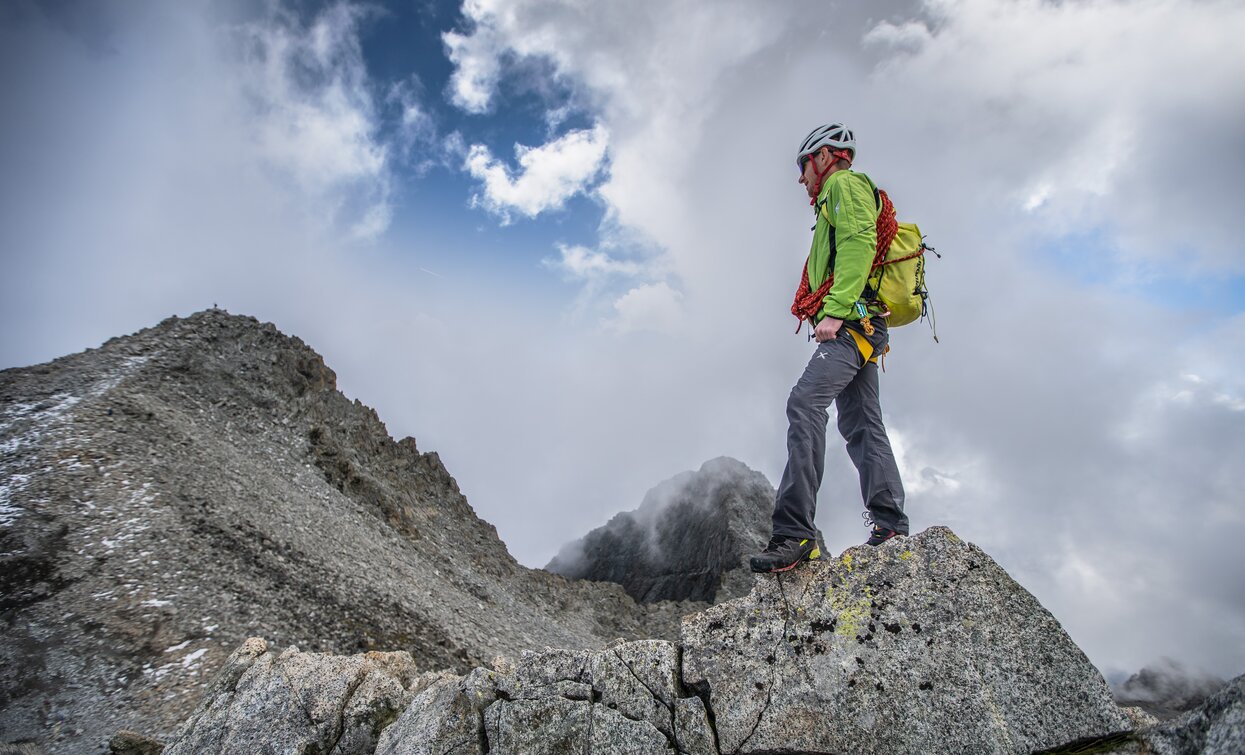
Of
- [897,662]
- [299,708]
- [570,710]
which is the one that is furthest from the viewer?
[299,708]

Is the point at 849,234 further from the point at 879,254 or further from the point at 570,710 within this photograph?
the point at 570,710

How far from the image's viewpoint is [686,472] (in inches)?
3223

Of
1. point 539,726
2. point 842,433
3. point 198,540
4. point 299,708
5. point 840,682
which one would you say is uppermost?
point 198,540

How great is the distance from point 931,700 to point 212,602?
1835 cm

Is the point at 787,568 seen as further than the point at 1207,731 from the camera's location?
Yes

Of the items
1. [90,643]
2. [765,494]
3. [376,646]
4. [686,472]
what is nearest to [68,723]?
[90,643]

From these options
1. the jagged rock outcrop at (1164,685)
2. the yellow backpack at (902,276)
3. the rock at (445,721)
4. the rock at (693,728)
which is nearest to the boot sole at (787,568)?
the rock at (693,728)

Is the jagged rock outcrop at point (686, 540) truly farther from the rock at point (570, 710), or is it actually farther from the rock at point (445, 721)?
the rock at point (570, 710)

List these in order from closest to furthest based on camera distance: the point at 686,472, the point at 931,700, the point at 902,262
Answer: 1. the point at 931,700
2. the point at 902,262
3. the point at 686,472

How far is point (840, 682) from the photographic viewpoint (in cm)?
478

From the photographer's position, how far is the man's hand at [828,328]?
19.0ft

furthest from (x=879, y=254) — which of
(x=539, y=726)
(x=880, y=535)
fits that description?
(x=539, y=726)

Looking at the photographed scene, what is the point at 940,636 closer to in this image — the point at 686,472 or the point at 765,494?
the point at 765,494

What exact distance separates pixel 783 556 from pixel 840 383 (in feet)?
5.59
